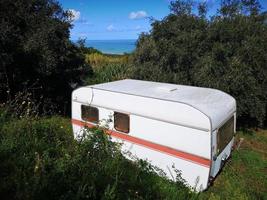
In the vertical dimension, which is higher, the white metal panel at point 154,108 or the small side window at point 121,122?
the white metal panel at point 154,108

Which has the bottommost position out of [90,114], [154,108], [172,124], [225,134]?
[225,134]

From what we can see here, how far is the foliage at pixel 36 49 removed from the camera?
12484 mm

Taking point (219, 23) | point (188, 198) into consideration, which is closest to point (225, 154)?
point (188, 198)

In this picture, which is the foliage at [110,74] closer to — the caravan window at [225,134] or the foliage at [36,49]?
the foliage at [36,49]

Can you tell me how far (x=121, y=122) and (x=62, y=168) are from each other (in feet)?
15.0

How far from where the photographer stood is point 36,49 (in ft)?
42.2

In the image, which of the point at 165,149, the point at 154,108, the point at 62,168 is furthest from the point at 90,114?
the point at 62,168

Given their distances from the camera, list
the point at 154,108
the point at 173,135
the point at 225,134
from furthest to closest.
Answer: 1. the point at 225,134
2. the point at 154,108
3. the point at 173,135

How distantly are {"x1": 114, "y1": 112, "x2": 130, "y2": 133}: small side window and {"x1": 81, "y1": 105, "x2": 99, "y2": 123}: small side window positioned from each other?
83cm

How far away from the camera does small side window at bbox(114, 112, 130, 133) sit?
343 inches

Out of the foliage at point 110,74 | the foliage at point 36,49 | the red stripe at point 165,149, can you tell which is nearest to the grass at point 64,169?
the red stripe at point 165,149

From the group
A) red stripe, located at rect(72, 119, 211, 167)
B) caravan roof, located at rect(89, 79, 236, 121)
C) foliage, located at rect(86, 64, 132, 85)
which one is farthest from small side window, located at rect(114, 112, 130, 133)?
foliage, located at rect(86, 64, 132, 85)

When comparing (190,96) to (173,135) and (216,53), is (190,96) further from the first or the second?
(216,53)

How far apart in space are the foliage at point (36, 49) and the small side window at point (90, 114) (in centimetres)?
311
